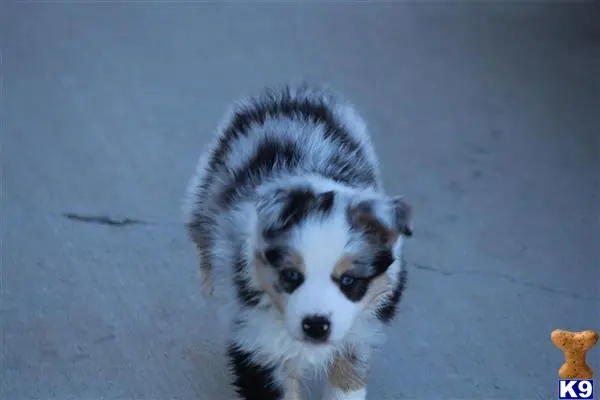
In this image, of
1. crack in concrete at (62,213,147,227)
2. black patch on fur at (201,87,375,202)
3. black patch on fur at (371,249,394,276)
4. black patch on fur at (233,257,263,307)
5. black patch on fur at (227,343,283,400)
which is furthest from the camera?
crack in concrete at (62,213,147,227)

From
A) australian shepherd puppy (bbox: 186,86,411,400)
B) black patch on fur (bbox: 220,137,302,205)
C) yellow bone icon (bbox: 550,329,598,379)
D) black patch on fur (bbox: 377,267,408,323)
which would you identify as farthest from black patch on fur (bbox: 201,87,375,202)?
yellow bone icon (bbox: 550,329,598,379)

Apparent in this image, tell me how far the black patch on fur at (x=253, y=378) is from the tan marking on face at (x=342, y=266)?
44 centimetres

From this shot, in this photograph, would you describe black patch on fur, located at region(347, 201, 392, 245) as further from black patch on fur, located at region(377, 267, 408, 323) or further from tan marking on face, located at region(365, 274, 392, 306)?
black patch on fur, located at region(377, 267, 408, 323)

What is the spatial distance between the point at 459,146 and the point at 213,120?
3.44 feet

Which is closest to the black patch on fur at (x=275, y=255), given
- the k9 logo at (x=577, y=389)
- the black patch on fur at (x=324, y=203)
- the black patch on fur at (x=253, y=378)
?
the black patch on fur at (x=324, y=203)

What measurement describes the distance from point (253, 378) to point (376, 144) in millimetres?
1892

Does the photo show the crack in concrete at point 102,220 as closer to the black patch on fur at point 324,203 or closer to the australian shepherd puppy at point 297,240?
the australian shepherd puppy at point 297,240

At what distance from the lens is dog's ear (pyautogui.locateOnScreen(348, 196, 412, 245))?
238cm

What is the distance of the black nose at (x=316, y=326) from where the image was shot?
228 cm


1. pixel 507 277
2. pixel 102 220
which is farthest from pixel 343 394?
pixel 102 220

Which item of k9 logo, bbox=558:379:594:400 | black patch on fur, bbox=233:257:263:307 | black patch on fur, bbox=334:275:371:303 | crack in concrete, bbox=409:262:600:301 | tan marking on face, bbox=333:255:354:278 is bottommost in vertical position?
crack in concrete, bbox=409:262:600:301

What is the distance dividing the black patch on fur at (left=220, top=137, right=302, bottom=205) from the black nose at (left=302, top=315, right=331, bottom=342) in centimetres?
54

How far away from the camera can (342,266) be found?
229 cm

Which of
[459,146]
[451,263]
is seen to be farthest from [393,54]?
[451,263]
